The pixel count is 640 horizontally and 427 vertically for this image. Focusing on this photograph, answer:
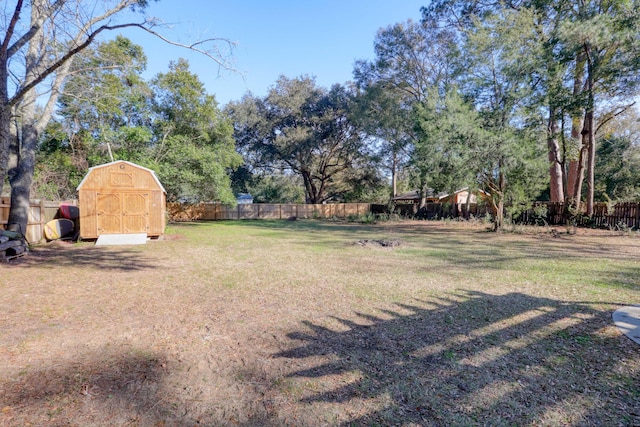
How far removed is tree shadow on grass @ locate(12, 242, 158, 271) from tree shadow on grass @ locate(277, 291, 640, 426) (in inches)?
229

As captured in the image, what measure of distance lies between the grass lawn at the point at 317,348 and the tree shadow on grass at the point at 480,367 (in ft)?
0.05

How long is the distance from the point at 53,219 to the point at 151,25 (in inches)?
383

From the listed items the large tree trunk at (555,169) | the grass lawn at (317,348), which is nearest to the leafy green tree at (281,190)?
the large tree trunk at (555,169)

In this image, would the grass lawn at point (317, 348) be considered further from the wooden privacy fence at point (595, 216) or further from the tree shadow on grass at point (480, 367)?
the wooden privacy fence at point (595, 216)

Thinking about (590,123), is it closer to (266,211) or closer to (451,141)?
(451,141)

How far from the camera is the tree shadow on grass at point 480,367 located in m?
2.25

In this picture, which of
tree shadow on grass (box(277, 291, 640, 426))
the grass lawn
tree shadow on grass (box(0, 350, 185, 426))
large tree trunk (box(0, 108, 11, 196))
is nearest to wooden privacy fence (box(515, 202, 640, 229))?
the grass lawn

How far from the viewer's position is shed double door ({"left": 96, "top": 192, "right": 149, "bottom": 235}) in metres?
11.3

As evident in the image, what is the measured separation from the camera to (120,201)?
11.5m

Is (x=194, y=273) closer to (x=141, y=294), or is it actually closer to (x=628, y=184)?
(x=141, y=294)

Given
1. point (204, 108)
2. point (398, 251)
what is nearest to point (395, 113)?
point (204, 108)

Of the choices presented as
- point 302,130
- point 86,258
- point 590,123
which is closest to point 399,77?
point 302,130

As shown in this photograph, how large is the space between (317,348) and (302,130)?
25129mm

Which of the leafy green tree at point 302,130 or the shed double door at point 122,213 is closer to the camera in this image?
the shed double door at point 122,213
